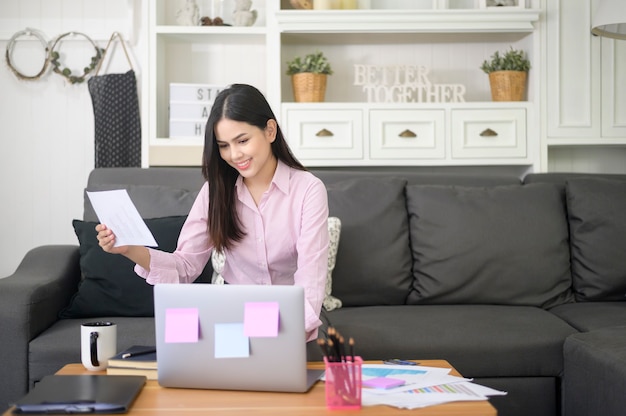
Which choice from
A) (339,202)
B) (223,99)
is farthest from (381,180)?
(223,99)

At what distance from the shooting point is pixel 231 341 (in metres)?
1.49

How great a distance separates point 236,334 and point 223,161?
0.68 meters

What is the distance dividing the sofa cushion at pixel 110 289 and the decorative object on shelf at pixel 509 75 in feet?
5.13

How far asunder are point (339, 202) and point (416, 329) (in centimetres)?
61

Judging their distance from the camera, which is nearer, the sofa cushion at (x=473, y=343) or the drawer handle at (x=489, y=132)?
the sofa cushion at (x=473, y=343)

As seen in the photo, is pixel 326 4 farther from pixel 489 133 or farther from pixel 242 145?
pixel 242 145

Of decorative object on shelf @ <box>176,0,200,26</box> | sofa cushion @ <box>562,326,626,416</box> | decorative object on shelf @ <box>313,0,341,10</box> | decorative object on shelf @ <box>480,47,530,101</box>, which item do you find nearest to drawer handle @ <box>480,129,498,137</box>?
decorative object on shelf @ <box>480,47,530,101</box>

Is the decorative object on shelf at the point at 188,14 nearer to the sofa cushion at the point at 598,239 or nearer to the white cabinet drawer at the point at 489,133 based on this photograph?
the white cabinet drawer at the point at 489,133

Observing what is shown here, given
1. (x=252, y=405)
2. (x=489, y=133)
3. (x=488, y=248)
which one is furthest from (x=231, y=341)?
(x=489, y=133)

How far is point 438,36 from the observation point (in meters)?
3.36

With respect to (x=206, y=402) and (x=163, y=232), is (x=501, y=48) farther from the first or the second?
(x=206, y=402)

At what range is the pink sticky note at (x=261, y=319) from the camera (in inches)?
57.8

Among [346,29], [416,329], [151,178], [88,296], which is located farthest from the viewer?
[346,29]

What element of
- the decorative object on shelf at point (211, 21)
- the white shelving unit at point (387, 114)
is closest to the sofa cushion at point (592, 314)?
the white shelving unit at point (387, 114)
